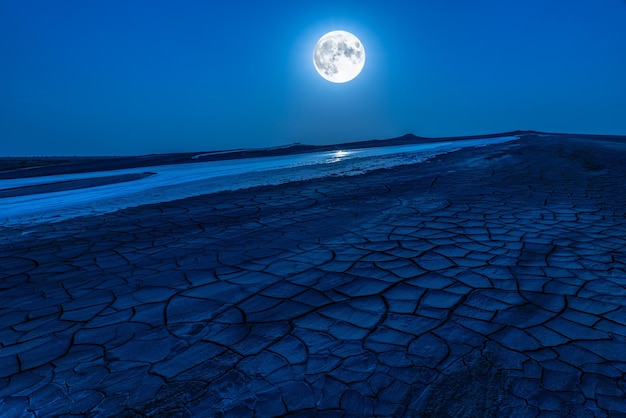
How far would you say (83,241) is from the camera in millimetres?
3406

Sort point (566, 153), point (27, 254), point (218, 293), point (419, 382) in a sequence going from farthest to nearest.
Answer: point (566, 153) → point (27, 254) → point (218, 293) → point (419, 382)

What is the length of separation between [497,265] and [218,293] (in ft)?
5.70

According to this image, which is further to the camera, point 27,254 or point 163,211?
point 163,211

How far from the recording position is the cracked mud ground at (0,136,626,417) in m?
1.38

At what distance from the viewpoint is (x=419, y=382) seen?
143cm

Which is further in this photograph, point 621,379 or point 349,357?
point 349,357

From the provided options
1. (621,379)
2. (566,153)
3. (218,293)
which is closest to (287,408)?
(218,293)

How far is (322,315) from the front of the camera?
76.9 inches

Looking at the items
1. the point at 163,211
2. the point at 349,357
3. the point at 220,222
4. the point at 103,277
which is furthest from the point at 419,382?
the point at 163,211

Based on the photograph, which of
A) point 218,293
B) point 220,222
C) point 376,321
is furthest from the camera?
point 220,222

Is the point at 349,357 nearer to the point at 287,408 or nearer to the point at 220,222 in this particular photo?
the point at 287,408

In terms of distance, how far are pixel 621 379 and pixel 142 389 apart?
1746mm

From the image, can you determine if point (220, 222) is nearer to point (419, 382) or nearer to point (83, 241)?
point (83, 241)

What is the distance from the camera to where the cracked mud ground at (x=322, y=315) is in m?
1.38
